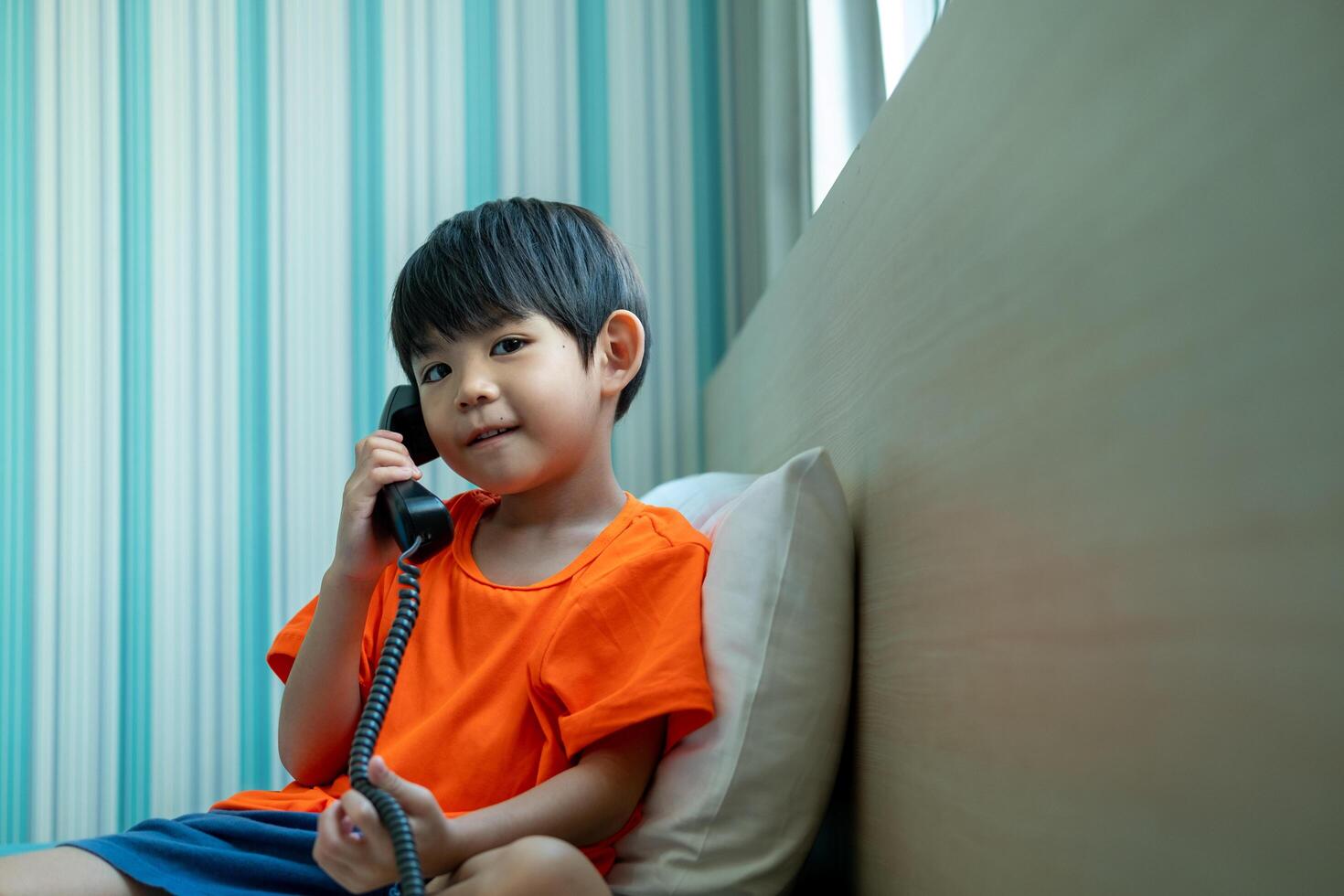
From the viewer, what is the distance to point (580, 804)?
821 mm

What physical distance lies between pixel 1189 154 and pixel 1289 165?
0.07 m

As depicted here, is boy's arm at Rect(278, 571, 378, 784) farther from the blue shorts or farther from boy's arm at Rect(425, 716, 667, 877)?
boy's arm at Rect(425, 716, 667, 877)

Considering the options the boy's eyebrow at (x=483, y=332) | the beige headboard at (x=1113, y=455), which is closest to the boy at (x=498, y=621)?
the boy's eyebrow at (x=483, y=332)

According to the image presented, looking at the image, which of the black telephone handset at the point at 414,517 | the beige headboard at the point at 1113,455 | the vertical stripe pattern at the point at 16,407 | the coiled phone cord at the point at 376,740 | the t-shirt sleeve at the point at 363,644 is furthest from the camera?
the vertical stripe pattern at the point at 16,407

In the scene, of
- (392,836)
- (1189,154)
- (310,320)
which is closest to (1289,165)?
(1189,154)

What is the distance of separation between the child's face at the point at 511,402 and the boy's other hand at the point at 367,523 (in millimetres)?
50

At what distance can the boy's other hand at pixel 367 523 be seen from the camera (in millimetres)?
974

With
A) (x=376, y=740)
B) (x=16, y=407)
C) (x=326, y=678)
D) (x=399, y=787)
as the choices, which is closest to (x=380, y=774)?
(x=399, y=787)

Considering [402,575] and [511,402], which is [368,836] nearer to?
[402,575]

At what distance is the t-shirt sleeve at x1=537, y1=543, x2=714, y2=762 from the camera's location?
2.74 ft

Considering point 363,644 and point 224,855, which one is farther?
point 363,644

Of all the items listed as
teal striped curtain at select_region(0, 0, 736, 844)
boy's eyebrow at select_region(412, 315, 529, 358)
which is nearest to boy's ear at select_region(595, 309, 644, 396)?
boy's eyebrow at select_region(412, 315, 529, 358)

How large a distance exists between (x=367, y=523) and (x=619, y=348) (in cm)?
29

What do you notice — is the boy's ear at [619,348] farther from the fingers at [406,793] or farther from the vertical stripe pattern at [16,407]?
the vertical stripe pattern at [16,407]
